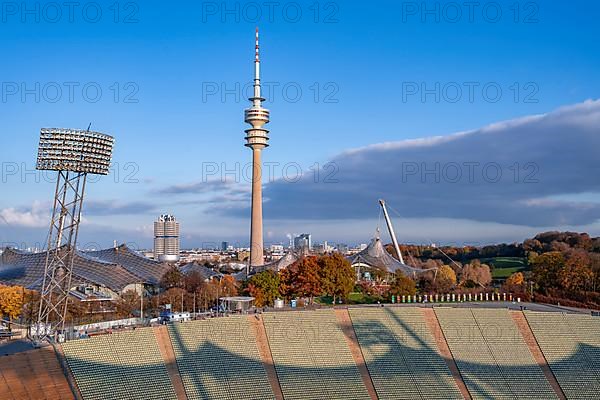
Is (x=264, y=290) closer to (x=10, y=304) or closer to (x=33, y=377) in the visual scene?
(x=10, y=304)

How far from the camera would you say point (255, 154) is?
93.1 metres

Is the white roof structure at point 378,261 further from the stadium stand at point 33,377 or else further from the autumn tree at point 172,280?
the stadium stand at point 33,377

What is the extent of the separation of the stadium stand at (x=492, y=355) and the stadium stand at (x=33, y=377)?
21.3m

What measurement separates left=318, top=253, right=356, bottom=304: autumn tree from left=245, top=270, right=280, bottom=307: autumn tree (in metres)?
4.12

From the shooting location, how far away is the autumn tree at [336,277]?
52.9 metres

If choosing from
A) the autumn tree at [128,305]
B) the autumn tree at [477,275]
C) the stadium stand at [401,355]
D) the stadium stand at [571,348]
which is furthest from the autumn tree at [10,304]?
the autumn tree at [477,275]

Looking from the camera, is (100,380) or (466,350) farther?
(466,350)

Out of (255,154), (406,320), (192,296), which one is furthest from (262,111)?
(406,320)

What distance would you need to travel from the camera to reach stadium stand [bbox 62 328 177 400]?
93.2 feet

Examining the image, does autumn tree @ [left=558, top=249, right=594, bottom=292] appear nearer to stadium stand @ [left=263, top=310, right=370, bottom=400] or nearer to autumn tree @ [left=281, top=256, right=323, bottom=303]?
autumn tree @ [left=281, top=256, right=323, bottom=303]

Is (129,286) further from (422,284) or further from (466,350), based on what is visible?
(466,350)

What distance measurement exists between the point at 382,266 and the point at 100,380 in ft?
181

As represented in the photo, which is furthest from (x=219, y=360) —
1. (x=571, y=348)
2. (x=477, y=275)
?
(x=477, y=275)

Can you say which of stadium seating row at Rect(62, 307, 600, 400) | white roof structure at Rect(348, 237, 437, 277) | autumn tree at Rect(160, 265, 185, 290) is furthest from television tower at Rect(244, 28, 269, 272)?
stadium seating row at Rect(62, 307, 600, 400)
